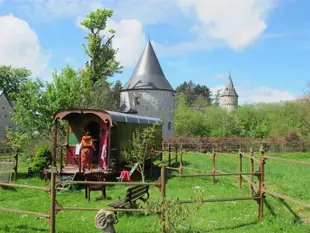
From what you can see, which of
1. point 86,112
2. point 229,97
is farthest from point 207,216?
point 229,97

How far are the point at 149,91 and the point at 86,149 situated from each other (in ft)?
108

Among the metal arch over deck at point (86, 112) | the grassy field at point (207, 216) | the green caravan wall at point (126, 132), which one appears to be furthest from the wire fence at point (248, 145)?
the grassy field at point (207, 216)

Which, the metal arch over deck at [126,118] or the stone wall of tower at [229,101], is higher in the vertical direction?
the stone wall of tower at [229,101]

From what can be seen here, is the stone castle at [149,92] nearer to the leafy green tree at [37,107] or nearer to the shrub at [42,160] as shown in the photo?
the leafy green tree at [37,107]

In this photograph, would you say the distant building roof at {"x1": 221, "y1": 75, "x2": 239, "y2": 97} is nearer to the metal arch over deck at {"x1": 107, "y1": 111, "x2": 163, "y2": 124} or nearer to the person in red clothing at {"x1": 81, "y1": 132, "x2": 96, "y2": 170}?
the metal arch over deck at {"x1": 107, "y1": 111, "x2": 163, "y2": 124}

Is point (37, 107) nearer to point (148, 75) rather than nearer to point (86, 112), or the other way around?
point (86, 112)

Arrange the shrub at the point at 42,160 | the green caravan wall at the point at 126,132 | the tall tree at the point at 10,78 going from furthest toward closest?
the tall tree at the point at 10,78
the shrub at the point at 42,160
the green caravan wall at the point at 126,132

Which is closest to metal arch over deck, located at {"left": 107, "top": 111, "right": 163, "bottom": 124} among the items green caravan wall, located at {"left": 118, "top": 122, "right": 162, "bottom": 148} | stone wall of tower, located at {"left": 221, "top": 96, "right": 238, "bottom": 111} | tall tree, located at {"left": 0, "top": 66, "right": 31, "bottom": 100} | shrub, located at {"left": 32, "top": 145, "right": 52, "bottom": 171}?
green caravan wall, located at {"left": 118, "top": 122, "right": 162, "bottom": 148}

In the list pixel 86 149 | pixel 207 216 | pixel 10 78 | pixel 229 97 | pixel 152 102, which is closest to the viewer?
pixel 207 216

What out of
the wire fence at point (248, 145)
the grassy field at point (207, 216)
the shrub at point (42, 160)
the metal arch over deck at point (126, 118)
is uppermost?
the metal arch over deck at point (126, 118)

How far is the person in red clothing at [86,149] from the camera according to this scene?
531 inches

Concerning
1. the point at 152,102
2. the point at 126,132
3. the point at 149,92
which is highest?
the point at 149,92

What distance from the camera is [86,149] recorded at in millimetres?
13625

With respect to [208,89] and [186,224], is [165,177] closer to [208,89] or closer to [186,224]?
[186,224]
